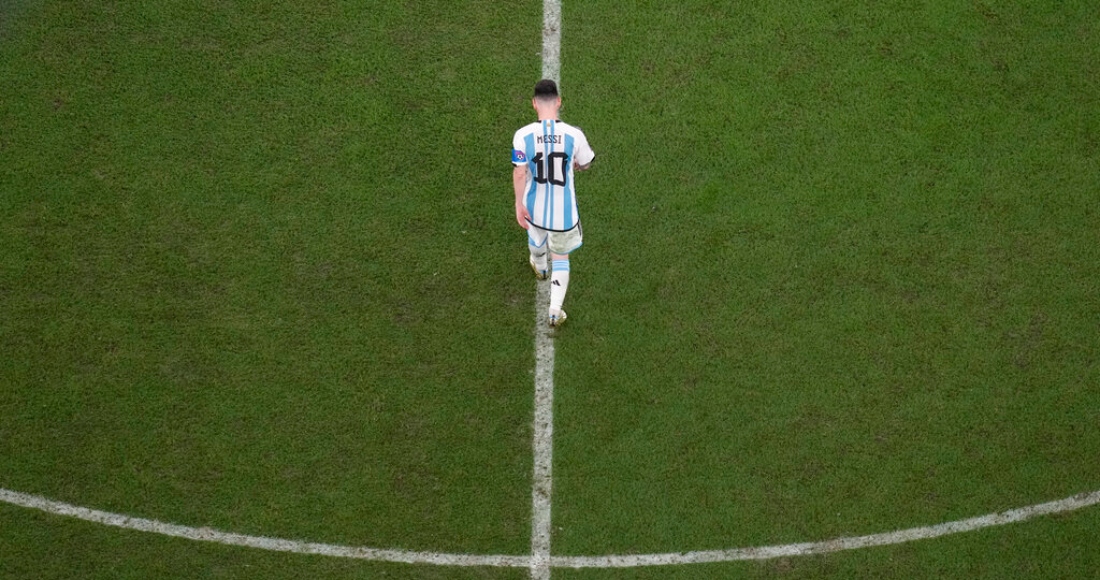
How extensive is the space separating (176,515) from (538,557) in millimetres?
2745

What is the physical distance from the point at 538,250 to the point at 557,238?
38 cm

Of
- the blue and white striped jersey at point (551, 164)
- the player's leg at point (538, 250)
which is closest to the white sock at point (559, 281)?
the player's leg at point (538, 250)

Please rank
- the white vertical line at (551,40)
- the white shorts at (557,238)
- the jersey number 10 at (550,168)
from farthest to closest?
1. the white vertical line at (551,40)
2. the white shorts at (557,238)
3. the jersey number 10 at (550,168)

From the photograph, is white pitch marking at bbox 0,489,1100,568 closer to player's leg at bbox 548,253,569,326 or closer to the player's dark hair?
player's leg at bbox 548,253,569,326

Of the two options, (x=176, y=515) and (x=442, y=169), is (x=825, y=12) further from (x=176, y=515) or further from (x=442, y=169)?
(x=176, y=515)

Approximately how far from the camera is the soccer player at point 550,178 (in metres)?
6.16

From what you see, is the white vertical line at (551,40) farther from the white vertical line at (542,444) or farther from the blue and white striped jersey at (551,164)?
the blue and white striped jersey at (551,164)

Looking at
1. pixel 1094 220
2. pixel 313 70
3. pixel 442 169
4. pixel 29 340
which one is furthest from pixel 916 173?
pixel 29 340

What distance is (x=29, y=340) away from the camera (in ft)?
24.1

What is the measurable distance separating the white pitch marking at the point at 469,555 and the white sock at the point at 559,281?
1946mm

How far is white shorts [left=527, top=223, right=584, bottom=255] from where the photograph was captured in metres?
6.77

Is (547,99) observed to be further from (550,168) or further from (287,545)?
(287,545)

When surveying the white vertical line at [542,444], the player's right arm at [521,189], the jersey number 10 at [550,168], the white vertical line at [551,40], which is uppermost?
the white vertical line at [551,40]

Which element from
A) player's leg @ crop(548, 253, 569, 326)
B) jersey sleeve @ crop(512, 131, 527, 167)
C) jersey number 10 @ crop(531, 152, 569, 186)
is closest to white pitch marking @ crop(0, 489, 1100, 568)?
player's leg @ crop(548, 253, 569, 326)
